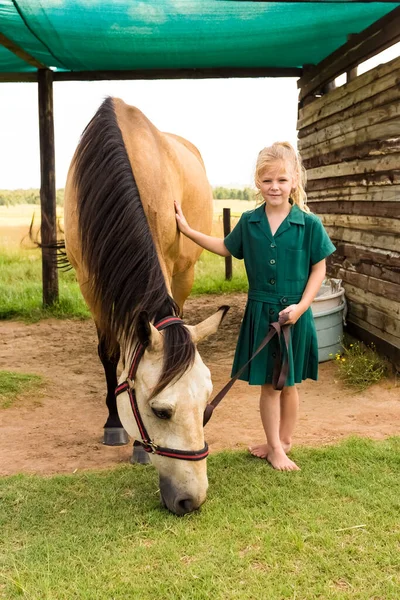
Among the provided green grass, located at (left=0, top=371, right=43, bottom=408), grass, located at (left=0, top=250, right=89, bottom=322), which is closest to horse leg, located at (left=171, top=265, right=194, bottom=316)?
green grass, located at (left=0, top=371, right=43, bottom=408)

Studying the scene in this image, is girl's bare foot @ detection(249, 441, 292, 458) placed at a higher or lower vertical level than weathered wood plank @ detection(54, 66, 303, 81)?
lower

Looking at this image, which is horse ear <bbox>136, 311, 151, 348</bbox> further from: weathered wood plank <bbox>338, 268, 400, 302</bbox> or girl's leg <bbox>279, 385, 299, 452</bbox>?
weathered wood plank <bbox>338, 268, 400, 302</bbox>

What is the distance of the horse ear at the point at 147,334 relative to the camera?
2182mm

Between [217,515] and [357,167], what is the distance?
383cm

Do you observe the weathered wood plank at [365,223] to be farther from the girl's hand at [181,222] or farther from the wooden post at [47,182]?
the wooden post at [47,182]

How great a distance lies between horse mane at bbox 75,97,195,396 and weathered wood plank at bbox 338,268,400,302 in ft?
8.78

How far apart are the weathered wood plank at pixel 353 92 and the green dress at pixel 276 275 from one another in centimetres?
232

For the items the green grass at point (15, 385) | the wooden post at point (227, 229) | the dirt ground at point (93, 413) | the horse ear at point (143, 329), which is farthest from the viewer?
the wooden post at point (227, 229)

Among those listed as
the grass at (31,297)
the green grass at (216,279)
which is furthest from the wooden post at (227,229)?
the grass at (31,297)

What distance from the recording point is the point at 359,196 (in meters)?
5.25

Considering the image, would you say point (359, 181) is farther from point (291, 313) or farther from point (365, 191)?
point (291, 313)

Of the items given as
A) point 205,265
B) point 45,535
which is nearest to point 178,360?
point 45,535

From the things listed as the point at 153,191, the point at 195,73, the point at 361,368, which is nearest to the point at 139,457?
the point at 153,191

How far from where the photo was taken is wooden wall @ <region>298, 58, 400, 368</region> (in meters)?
4.56
